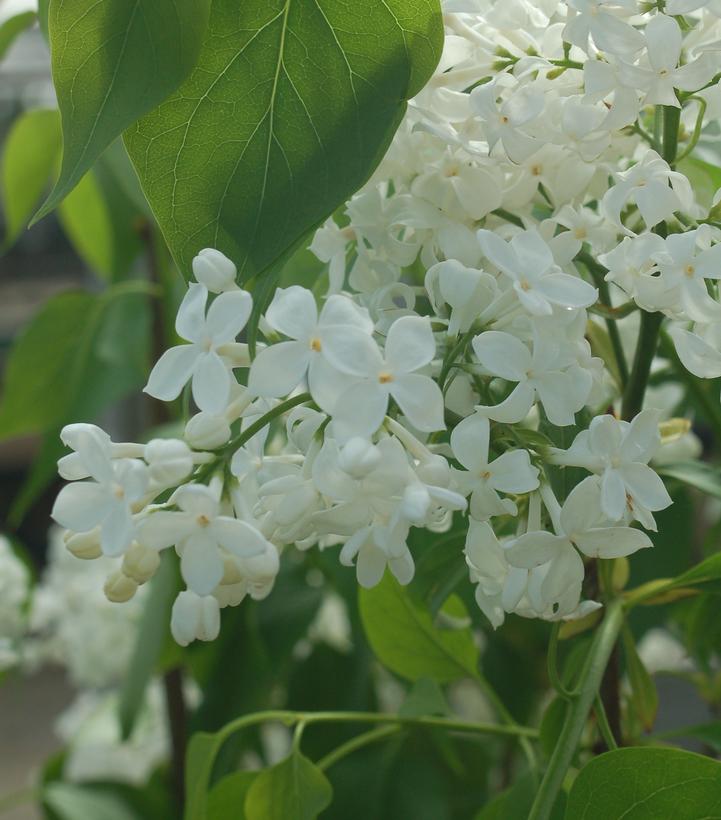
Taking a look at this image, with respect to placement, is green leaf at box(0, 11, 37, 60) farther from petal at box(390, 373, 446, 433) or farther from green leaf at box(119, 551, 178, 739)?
petal at box(390, 373, 446, 433)

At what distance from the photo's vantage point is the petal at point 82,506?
22 centimetres

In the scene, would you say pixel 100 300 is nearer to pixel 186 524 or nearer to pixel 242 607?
pixel 242 607

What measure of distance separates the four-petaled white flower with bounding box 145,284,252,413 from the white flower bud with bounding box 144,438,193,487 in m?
0.01

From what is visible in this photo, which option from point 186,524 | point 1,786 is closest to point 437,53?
point 186,524

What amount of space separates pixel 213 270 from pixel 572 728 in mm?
150

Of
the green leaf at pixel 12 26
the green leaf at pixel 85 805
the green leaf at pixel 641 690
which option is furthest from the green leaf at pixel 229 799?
the green leaf at pixel 12 26

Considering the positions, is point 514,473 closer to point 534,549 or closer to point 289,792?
point 534,549

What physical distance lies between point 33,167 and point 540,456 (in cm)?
58

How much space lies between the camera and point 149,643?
594 mm

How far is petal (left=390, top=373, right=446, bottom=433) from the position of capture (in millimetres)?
223

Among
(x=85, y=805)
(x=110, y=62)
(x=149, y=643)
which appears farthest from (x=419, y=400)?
(x=85, y=805)

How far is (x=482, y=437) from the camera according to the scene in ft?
0.79

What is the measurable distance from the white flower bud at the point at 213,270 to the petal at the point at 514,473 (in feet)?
0.23

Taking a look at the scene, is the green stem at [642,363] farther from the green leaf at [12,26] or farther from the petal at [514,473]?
Answer: the green leaf at [12,26]
